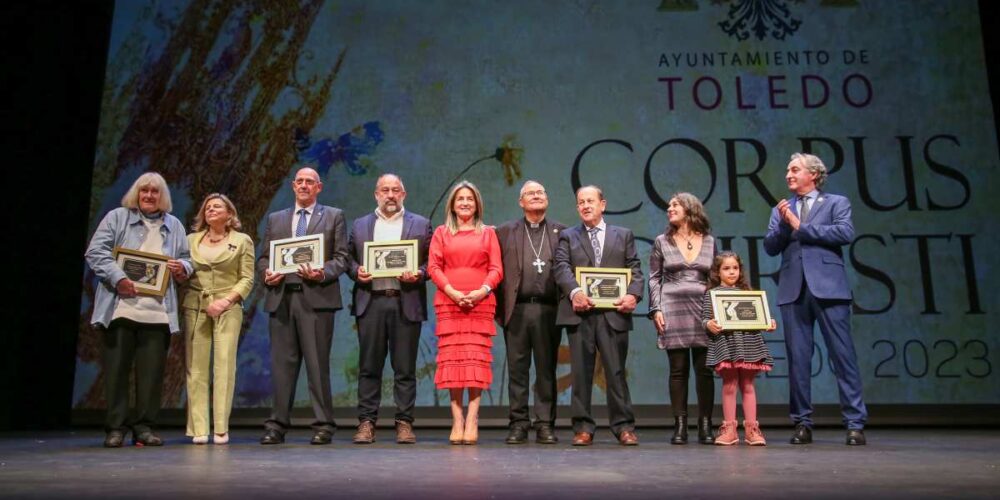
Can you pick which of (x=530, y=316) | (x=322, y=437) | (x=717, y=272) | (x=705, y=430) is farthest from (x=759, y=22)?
(x=322, y=437)

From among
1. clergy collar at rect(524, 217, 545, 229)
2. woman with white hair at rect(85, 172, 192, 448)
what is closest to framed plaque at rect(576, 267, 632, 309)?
clergy collar at rect(524, 217, 545, 229)

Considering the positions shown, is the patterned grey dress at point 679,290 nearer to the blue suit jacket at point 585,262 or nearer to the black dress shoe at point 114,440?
the blue suit jacket at point 585,262

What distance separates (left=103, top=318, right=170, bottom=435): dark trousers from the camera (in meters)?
4.42

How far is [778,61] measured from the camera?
654 centimetres

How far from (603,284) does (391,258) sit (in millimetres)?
1202

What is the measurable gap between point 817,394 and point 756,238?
1.27 metres

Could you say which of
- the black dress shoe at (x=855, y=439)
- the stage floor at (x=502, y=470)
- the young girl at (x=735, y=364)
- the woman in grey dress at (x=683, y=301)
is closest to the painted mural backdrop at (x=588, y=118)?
the woman in grey dress at (x=683, y=301)

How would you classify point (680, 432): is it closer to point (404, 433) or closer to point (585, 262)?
point (585, 262)

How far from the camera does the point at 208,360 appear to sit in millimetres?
4680

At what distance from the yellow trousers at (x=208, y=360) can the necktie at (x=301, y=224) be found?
579 mm

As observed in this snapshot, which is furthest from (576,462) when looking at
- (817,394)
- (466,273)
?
(817,394)

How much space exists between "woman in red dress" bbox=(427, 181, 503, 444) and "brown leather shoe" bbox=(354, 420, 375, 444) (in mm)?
466

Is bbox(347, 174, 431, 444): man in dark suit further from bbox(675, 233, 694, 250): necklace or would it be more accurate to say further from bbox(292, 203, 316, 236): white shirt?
bbox(675, 233, 694, 250): necklace

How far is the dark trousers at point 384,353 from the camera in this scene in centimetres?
455
